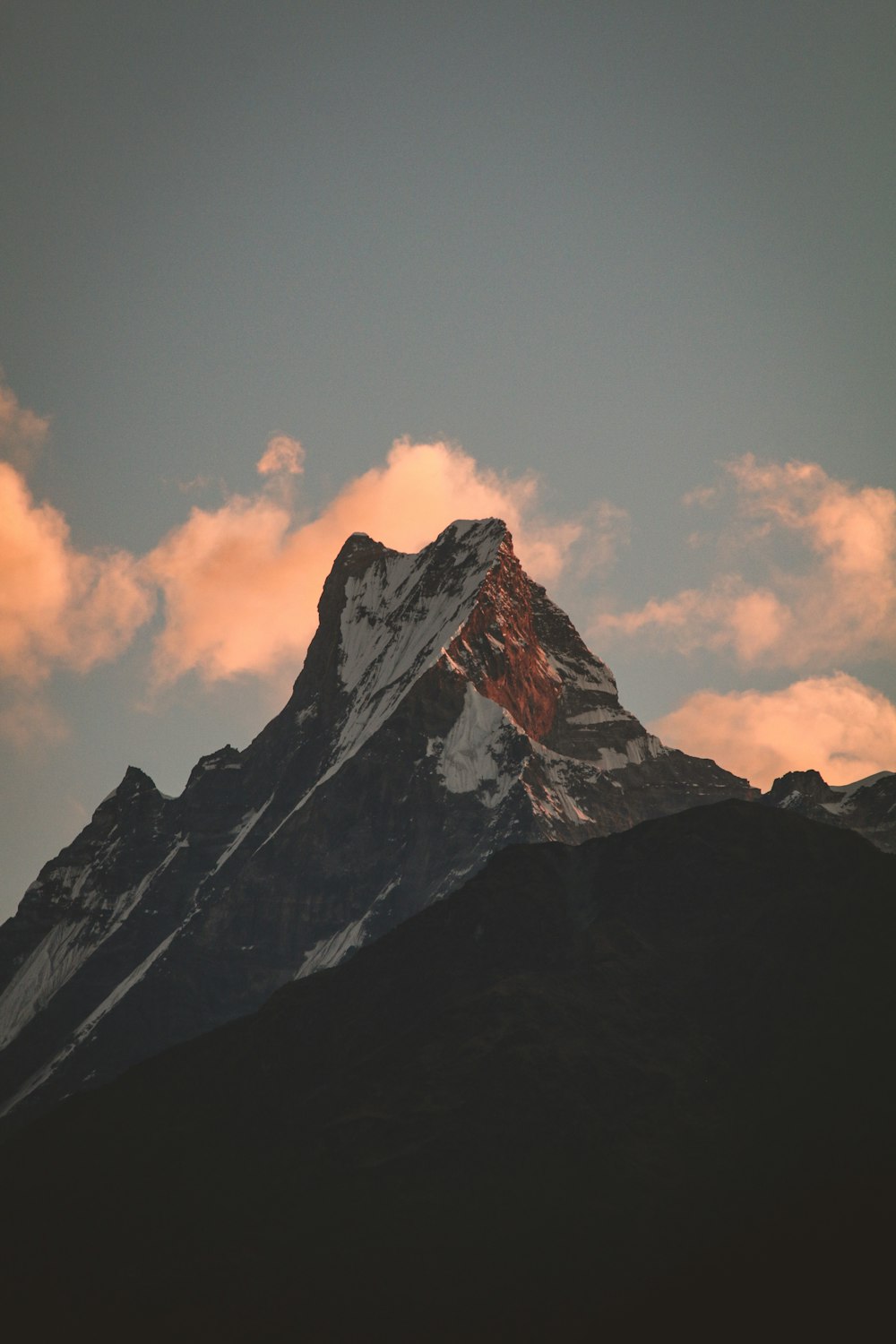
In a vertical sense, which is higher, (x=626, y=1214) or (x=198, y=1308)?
(x=626, y=1214)

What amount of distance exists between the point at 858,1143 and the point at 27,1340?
277ft

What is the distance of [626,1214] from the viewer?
19525 cm

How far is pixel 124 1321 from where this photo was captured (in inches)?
7687

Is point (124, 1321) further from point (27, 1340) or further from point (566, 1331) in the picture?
point (566, 1331)

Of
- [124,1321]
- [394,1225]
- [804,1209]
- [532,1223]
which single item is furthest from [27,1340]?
[804,1209]

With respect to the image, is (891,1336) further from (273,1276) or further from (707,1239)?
(273,1276)

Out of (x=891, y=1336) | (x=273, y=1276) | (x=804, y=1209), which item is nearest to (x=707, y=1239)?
(x=804, y=1209)

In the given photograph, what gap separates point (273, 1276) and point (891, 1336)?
60396 mm

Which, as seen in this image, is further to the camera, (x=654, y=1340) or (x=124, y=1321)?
(x=124, y=1321)

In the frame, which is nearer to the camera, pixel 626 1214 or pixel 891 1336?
pixel 891 1336

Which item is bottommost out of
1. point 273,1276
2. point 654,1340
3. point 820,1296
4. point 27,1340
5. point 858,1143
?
point 27,1340

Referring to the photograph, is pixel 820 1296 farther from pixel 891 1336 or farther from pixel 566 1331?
pixel 566 1331

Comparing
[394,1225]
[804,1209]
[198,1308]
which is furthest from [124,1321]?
[804,1209]

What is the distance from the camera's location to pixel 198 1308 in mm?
192500
